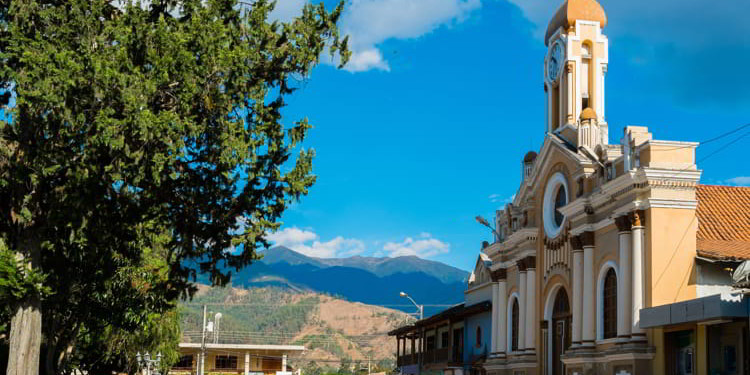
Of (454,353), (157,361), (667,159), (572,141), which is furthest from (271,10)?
(454,353)

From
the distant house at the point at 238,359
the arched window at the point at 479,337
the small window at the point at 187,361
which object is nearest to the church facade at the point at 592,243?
the arched window at the point at 479,337

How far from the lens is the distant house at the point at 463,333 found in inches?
1868

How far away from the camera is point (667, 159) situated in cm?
2958

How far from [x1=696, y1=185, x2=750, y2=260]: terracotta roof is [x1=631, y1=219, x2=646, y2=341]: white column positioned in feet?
6.12

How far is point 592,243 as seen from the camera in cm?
3341

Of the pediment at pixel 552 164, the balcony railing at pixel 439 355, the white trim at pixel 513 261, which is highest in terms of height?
the pediment at pixel 552 164

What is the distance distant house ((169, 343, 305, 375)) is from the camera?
91.0 m

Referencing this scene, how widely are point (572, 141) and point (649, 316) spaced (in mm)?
10952

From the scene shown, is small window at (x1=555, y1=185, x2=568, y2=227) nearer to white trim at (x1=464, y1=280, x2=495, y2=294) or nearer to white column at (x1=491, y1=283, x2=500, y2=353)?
white column at (x1=491, y1=283, x2=500, y2=353)

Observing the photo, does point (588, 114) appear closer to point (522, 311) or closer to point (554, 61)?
point (554, 61)

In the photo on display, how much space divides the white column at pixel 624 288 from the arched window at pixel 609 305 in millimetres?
1008

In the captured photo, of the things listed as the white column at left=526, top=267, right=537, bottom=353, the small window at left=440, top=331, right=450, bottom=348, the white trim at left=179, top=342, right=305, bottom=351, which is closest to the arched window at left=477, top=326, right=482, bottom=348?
the small window at left=440, top=331, right=450, bottom=348

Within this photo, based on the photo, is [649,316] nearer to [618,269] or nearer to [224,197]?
[618,269]

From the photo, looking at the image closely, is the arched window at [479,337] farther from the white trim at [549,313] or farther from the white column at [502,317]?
the white trim at [549,313]
